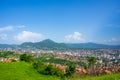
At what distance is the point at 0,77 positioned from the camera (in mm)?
29125

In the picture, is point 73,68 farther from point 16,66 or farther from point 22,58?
point 22,58

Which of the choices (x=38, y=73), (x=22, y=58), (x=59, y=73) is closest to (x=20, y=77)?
(x=38, y=73)

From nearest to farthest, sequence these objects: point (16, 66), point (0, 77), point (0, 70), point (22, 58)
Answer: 1. point (0, 77)
2. point (0, 70)
3. point (16, 66)
4. point (22, 58)

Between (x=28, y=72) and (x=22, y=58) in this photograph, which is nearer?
(x=28, y=72)

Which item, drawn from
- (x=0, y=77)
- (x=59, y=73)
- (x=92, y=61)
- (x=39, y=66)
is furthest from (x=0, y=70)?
(x=92, y=61)

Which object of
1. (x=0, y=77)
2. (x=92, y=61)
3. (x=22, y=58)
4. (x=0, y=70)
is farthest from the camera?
(x=92, y=61)

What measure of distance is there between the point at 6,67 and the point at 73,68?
10.3 meters

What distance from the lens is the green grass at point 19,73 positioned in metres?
29.8

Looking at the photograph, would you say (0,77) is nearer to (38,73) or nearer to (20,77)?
(20,77)

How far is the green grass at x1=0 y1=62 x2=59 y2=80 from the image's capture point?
97.7 ft

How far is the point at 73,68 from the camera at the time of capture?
35656 millimetres

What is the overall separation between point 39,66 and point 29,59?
847cm

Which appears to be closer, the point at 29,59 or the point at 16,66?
the point at 16,66

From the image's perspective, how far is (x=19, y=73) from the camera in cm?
3175
